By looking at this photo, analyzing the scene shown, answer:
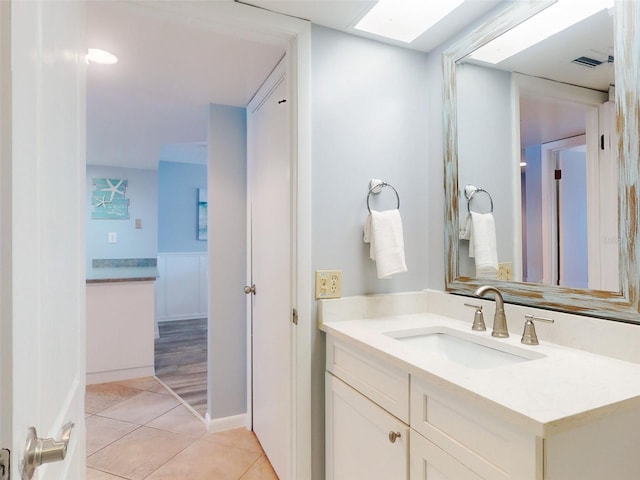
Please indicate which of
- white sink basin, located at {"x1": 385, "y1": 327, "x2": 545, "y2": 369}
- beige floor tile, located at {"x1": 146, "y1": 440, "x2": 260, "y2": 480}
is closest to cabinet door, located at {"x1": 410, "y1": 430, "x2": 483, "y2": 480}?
white sink basin, located at {"x1": 385, "y1": 327, "x2": 545, "y2": 369}

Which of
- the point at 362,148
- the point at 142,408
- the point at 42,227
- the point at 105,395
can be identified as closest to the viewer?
the point at 42,227

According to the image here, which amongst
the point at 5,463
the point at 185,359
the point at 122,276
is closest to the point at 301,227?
the point at 5,463

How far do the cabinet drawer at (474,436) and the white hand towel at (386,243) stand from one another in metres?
0.56

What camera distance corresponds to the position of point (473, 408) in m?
0.84

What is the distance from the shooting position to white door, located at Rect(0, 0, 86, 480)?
0.44 metres

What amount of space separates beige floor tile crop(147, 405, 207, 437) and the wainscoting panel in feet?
9.60

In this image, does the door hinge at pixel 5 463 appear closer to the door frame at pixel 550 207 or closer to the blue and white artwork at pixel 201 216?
the door frame at pixel 550 207

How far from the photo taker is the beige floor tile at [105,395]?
2.73 m

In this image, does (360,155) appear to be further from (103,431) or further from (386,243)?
(103,431)

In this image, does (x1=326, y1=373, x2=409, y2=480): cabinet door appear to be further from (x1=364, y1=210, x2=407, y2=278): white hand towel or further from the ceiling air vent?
the ceiling air vent

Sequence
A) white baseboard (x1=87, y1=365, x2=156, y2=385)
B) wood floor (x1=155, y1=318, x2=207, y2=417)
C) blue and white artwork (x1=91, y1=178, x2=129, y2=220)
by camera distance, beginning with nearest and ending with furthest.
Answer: wood floor (x1=155, y1=318, x2=207, y2=417) < white baseboard (x1=87, y1=365, x2=156, y2=385) < blue and white artwork (x1=91, y1=178, x2=129, y2=220)

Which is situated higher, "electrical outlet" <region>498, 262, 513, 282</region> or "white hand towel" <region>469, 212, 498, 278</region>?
"white hand towel" <region>469, 212, 498, 278</region>

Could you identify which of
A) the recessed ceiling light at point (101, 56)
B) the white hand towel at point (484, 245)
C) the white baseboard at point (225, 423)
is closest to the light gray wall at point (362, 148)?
the white hand towel at point (484, 245)

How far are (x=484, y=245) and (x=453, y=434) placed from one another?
837 mm
